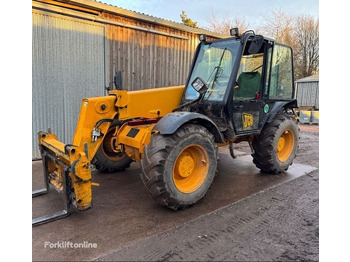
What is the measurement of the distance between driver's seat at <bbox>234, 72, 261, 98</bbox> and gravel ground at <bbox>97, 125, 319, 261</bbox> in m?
1.92

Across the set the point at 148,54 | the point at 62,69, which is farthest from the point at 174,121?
the point at 148,54

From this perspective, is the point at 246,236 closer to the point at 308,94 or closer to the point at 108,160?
the point at 108,160

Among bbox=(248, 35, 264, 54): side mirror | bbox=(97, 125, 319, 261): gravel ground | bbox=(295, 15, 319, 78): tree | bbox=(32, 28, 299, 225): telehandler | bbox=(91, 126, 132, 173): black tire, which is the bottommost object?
bbox=(97, 125, 319, 261): gravel ground

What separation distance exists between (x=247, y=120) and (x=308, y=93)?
1704 cm

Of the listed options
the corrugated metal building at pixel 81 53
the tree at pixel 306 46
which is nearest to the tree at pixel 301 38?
the tree at pixel 306 46

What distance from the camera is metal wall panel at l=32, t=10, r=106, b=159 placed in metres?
5.93

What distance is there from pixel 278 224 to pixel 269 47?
301 centimetres

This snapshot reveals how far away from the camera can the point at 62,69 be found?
6.27 meters

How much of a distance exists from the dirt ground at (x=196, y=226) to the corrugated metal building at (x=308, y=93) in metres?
16.3

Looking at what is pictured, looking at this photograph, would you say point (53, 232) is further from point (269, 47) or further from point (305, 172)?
point (305, 172)

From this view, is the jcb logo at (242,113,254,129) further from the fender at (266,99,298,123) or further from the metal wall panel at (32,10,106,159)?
the metal wall panel at (32,10,106,159)

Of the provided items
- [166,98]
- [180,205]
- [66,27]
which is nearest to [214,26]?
[66,27]

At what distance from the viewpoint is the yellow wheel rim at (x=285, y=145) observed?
214 inches

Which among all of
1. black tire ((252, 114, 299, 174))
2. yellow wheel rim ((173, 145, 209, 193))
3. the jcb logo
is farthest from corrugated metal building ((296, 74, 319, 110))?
yellow wheel rim ((173, 145, 209, 193))
